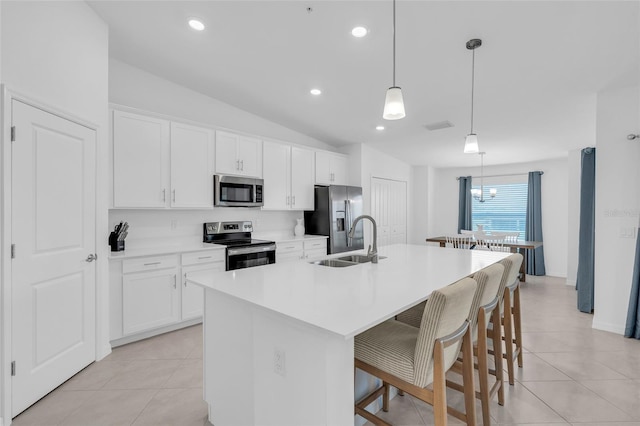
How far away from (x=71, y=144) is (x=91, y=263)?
3.23 feet

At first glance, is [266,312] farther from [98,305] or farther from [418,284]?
[98,305]

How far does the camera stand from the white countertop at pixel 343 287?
4.02 feet

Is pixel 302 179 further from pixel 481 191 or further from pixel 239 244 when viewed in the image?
pixel 481 191

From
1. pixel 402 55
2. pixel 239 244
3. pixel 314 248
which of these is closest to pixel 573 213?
pixel 314 248

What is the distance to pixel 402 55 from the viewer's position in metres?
2.80

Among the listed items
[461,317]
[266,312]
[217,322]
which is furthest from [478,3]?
[217,322]

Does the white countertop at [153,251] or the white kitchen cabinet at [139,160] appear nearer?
the white countertop at [153,251]

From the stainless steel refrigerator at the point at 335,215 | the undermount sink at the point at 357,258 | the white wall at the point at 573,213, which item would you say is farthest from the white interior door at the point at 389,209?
the undermount sink at the point at 357,258

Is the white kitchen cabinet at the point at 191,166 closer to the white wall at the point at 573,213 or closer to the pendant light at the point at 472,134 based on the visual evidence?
the pendant light at the point at 472,134

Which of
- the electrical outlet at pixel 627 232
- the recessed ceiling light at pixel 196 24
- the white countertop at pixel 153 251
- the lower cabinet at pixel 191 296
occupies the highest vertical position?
the recessed ceiling light at pixel 196 24

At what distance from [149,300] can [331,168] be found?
133 inches

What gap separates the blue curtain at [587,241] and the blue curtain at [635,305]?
72 centimetres

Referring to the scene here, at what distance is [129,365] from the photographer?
256 cm

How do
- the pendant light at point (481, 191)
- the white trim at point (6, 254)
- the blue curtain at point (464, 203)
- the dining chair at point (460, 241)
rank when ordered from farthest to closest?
the blue curtain at point (464, 203), the pendant light at point (481, 191), the dining chair at point (460, 241), the white trim at point (6, 254)
